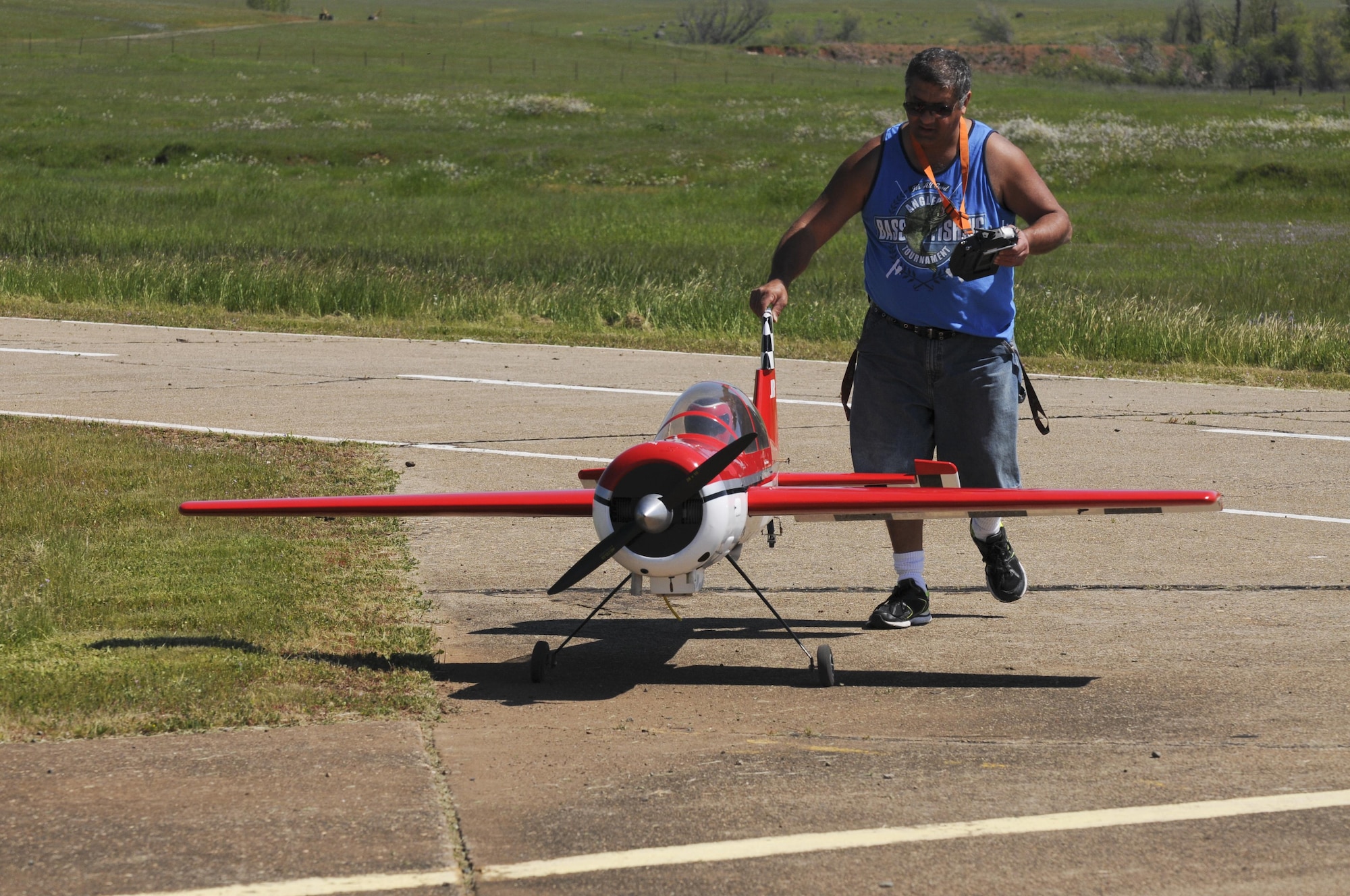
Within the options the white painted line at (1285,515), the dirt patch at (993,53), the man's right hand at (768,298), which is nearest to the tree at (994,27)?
the dirt patch at (993,53)

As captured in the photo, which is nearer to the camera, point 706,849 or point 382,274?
point 706,849

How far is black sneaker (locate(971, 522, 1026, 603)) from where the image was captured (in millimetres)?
6957

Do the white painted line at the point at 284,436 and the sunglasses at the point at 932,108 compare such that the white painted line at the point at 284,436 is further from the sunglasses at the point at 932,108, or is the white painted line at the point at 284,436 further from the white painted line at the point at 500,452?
the sunglasses at the point at 932,108

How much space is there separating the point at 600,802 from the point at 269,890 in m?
1.07

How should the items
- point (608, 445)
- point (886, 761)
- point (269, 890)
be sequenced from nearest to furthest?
1. point (269, 890)
2. point (886, 761)
3. point (608, 445)

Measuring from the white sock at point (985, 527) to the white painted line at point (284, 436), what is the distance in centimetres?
429

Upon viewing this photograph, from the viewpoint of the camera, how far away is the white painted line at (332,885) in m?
4.14

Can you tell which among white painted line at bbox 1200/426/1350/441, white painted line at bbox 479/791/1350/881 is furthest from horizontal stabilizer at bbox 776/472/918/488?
white painted line at bbox 1200/426/1350/441

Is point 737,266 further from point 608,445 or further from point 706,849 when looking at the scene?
point 706,849

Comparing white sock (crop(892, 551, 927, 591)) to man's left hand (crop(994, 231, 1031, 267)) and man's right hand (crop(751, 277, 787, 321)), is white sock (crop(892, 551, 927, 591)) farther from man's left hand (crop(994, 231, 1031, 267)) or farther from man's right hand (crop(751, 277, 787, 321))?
man's left hand (crop(994, 231, 1031, 267))

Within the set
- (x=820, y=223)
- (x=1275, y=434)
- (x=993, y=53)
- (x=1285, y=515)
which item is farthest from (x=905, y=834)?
(x=993, y=53)

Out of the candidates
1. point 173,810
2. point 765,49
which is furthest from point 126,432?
point 765,49

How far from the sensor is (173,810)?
185 inches

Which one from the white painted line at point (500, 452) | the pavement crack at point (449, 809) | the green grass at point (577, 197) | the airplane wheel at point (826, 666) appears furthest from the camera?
the green grass at point (577, 197)
